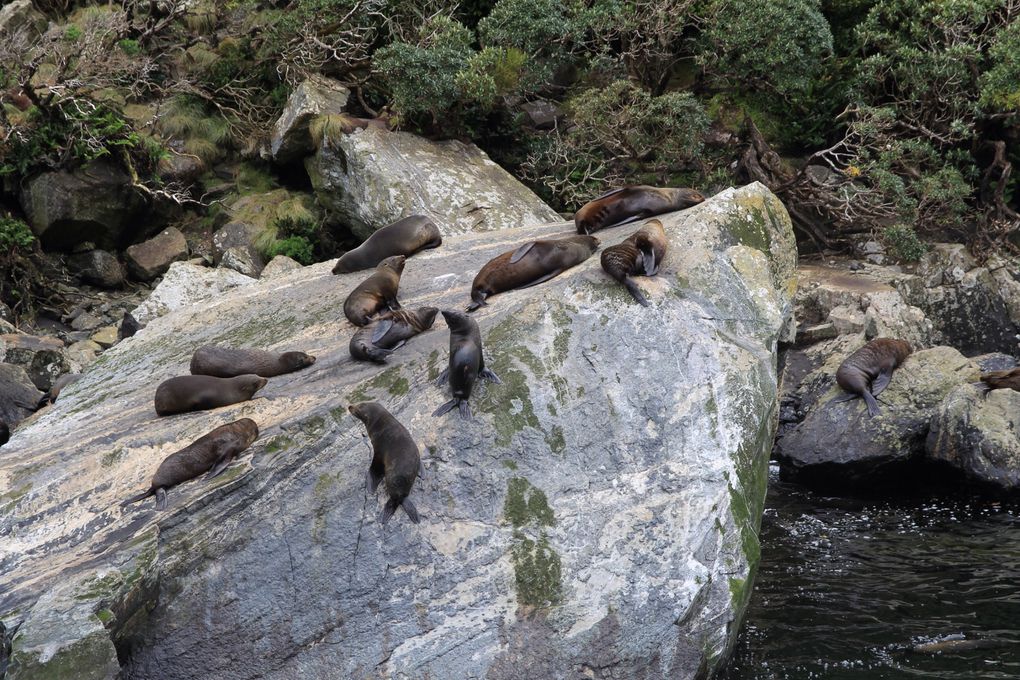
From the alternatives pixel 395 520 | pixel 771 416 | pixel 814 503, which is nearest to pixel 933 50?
pixel 814 503

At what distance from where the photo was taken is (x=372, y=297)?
763 centimetres

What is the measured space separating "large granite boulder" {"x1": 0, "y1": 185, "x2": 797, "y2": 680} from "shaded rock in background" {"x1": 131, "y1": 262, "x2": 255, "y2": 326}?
7.18 metres

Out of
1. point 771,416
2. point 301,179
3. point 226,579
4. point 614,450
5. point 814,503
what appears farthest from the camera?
point 301,179

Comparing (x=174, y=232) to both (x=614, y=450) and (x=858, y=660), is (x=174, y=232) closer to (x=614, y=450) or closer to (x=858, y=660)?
(x=614, y=450)

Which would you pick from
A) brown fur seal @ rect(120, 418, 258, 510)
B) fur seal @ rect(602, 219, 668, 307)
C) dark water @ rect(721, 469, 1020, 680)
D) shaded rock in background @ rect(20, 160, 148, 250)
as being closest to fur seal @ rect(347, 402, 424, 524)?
brown fur seal @ rect(120, 418, 258, 510)

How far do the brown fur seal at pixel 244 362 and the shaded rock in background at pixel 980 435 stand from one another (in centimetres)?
613

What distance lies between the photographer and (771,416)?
6676mm

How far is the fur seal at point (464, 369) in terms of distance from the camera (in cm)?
600

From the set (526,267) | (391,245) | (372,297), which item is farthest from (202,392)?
(391,245)

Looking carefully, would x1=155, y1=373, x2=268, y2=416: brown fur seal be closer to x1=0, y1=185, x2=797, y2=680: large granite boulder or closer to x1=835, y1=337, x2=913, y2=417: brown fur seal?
x1=0, y1=185, x2=797, y2=680: large granite boulder

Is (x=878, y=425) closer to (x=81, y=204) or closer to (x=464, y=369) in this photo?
(x=464, y=369)

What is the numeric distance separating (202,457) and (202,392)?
1.02m

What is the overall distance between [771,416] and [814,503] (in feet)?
10.1

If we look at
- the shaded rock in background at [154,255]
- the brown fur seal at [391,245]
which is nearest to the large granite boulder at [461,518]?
the brown fur seal at [391,245]
